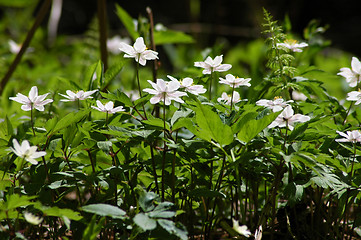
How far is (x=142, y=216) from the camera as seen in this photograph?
698 mm

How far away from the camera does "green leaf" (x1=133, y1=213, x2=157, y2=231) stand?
666 millimetres

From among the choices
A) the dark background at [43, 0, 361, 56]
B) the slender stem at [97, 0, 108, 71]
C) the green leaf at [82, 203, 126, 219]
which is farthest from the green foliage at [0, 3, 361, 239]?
the dark background at [43, 0, 361, 56]

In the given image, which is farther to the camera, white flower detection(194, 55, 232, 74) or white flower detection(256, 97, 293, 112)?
white flower detection(194, 55, 232, 74)

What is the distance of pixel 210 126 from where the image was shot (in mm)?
787

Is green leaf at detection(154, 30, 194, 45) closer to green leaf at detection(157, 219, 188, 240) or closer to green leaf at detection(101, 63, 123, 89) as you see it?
green leaf at detection(101, 63, 123, 89)

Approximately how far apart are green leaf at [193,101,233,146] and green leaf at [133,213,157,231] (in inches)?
7.4

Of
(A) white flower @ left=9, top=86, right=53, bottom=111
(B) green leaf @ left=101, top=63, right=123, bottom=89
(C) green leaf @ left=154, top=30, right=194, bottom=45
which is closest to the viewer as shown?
(A) white flower @ left=9, top=86, right=53, bottom=111

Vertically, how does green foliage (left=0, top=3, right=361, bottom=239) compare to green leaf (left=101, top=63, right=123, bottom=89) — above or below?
below

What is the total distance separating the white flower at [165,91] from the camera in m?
0.81

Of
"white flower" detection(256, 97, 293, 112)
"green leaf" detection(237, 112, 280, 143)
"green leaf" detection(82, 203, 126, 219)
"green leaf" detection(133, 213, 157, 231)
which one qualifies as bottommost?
"green leaf" detection(133, 213, 157, 231)

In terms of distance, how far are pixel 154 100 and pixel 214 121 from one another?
13 cm

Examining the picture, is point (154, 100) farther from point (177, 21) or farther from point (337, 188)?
point (177, 21)

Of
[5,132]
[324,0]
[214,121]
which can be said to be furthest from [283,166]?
[324,0]

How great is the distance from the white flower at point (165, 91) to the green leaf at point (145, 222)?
0.75ft
